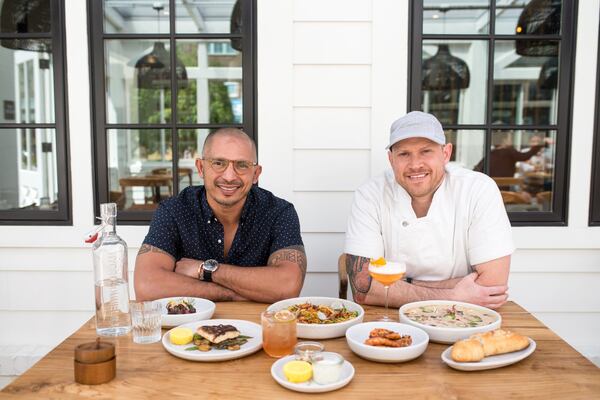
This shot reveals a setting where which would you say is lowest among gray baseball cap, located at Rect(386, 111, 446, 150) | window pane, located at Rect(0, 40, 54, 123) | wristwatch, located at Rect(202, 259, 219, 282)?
wristwatch, located at Rect(202, 259, 219, 282)

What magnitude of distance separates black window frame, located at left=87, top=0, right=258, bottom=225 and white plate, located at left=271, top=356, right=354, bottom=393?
174cm

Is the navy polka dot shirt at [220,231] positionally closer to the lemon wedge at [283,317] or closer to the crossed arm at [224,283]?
the crossed arm at [224,283]

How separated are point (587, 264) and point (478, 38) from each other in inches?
55.0

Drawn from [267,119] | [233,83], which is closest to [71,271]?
[267,119]

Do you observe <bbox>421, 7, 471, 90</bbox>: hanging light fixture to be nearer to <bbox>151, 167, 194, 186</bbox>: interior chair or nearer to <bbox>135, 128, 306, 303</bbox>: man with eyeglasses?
<bbox>151, 167, 194, 186</bbox>: interior chair

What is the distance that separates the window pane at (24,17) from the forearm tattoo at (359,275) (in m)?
2.27

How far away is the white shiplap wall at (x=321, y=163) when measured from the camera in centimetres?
271

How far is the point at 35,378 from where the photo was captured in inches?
47.6

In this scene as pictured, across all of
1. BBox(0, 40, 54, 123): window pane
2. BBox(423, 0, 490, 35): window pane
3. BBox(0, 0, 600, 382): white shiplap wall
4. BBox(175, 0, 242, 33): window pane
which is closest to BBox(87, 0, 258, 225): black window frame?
BBox(0, 0, 600, 382): white shiplap wall

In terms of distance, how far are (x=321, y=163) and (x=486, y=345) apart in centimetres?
166

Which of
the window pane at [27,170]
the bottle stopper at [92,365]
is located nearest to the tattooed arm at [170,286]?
the bottle stopper at [92,365]

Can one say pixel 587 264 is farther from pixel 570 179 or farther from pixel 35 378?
pixel 35 378

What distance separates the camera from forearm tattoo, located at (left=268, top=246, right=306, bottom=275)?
2.05m

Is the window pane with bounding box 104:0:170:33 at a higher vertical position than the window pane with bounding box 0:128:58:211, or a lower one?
higher
